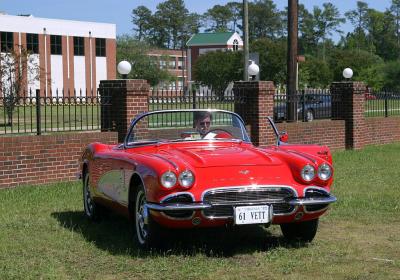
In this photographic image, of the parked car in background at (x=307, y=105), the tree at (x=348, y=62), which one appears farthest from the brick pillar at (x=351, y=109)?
the tree at (x=348, y=62)

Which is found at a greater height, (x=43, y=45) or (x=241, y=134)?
(x=43, y=45)

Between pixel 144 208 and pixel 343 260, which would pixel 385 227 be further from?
pixel 144 208

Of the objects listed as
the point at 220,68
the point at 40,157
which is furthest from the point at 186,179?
the point at 220,68

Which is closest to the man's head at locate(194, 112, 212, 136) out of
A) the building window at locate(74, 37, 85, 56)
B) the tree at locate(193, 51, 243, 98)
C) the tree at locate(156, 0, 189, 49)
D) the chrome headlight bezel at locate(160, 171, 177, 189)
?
the chrome headlight bezel at locate(160, 171, 177, 189)

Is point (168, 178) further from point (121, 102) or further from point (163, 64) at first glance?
point (163, 64)

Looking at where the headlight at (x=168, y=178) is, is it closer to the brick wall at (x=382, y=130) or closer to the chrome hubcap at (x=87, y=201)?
the chrome hubcap at (x=87, y=201)

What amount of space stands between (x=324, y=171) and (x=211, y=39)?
346 feet

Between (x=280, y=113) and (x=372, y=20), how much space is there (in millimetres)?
123040

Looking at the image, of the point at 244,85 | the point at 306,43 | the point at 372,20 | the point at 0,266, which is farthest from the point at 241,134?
the point at 372,20

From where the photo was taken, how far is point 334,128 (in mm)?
17906

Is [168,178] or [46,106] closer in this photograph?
[168,178]

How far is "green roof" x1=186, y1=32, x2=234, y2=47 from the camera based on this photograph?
356 feet

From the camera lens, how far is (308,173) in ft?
21.2

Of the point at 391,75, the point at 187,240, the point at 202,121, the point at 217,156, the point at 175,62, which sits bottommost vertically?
the point at 187,240
